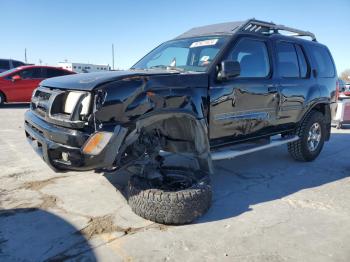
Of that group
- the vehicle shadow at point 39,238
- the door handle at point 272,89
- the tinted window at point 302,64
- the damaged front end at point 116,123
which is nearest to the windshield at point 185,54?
the damaged front end at point 116,123

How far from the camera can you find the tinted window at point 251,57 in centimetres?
434

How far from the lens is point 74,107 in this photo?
3074 mm

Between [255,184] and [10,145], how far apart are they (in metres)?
4.58

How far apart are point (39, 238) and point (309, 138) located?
465 cm

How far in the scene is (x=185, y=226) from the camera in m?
3.37

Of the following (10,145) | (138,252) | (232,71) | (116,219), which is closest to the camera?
(138,252)

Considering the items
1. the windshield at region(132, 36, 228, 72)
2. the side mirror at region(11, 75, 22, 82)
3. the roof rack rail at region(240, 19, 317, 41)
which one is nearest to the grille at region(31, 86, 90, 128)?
the windshield at region(132, 36, 228, 72)

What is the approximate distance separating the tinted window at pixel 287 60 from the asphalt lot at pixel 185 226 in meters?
1.54

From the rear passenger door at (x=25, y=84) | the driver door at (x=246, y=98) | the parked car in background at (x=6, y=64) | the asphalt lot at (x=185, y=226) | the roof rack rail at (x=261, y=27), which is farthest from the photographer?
the parked car in background at (x=6, y=64)

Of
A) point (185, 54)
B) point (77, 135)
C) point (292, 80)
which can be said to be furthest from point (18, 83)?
point (77, 135)

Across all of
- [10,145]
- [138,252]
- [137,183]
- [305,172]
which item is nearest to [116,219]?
[137,183]

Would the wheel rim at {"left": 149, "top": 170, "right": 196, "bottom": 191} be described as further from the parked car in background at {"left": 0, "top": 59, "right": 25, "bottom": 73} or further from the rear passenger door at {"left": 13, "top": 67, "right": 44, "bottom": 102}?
the parked car in background at {"left": 0, "top": 59, "right": 25, "bottom": 73}

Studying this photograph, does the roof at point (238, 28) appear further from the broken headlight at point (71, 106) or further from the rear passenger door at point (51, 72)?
the rear passenger door at point (51, 72)

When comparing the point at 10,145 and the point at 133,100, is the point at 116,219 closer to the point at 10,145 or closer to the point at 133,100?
the point at 133,100
